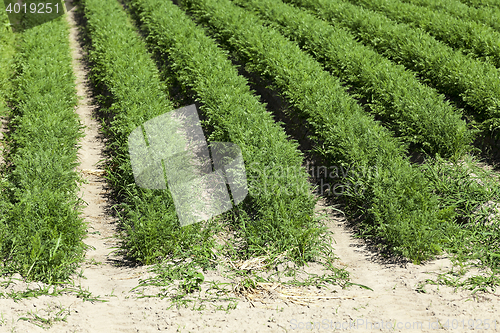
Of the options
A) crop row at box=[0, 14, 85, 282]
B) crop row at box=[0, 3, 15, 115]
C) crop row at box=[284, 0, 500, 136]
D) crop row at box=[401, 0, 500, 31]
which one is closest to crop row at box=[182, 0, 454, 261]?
crop row at box=[284, 0, 500, 136]

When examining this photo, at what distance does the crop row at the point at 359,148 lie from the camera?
4.41m

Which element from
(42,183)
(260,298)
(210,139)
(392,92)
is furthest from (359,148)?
(42,183)

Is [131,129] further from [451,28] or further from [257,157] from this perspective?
Result: [451,28]

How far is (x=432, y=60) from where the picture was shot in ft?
25.2

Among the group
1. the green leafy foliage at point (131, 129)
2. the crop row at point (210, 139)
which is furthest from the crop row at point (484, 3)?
the green leafy foliage at point (131, 129)

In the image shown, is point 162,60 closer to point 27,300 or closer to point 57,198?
point 57,198

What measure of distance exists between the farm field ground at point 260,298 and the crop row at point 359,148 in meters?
0.35

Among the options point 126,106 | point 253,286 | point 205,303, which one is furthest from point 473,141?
point 126,106

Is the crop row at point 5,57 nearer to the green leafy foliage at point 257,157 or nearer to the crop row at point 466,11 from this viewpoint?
the green leafy foliage at point 257,157

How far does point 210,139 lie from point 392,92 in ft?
9.86

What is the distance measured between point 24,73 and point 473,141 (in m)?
7.51

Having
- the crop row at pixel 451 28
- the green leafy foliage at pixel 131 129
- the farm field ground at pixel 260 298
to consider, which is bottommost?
the farm field ground at pixel 260 298

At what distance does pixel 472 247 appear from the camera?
14.4ft

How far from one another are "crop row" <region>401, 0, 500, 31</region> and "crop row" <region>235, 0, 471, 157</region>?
3.40m
